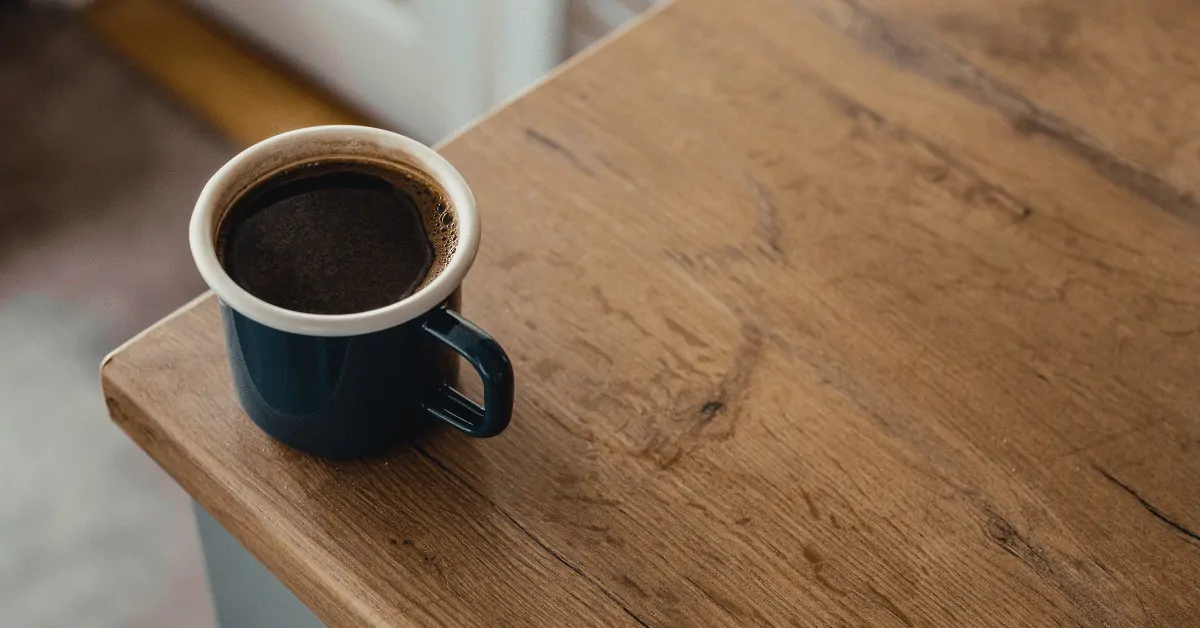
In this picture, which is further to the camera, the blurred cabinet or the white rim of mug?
the blurred cabinet

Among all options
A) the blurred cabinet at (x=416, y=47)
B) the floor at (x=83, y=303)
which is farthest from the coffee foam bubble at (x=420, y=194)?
the blurred cabinet at (x=416, y=47)

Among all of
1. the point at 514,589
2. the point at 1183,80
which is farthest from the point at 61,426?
the point at 1183,80

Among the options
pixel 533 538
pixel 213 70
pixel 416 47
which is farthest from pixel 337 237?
pixel 213 70

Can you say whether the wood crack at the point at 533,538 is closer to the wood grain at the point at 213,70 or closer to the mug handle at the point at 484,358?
the mug handle at the point at 484,358

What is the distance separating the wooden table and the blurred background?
783 millimetres

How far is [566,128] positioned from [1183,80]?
422 mm

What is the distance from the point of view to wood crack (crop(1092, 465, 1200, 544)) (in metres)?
0.51

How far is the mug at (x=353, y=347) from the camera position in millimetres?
433

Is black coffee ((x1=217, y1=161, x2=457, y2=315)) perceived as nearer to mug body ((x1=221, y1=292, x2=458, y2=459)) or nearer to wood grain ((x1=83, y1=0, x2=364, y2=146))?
mug body ((x1=221, y1=292, x2=458, y2=459))

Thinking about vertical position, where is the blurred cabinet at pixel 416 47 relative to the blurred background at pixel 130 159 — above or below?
above

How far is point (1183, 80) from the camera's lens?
0.74 meters

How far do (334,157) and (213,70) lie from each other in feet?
4.56

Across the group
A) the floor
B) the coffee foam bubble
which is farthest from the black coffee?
the floor

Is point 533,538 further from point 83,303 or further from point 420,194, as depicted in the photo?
point 83,303
